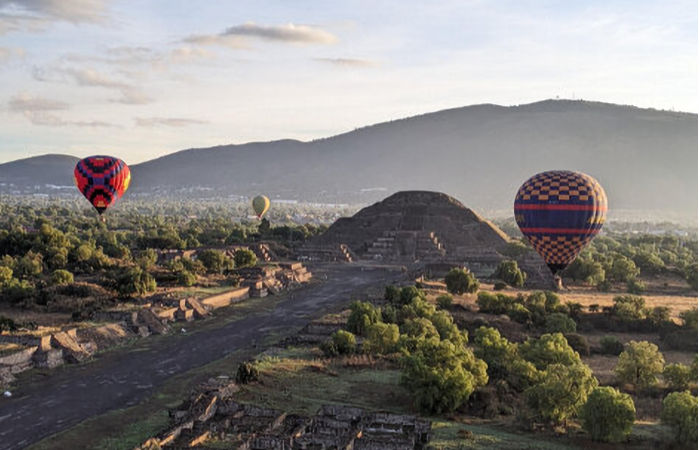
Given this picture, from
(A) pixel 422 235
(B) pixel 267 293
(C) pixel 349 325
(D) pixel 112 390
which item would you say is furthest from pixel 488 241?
(D) pixel 112 390

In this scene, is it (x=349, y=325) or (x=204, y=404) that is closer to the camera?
(x=204, y=404)

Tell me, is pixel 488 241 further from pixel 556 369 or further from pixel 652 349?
pixel 556 369

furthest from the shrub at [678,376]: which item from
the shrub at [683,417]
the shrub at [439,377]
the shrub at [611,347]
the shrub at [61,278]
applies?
the shrub at [61,278]

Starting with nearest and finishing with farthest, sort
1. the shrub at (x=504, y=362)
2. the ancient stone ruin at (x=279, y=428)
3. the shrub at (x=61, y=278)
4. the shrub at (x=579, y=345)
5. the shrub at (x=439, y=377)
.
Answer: the ancient stone ruin at (x=279, y=428)
the shrub at (x=439, y=377)
the shrub at (x=504, y=362)
the shrub at (x=579, y=345)
the shrub at (x=61, y=278)

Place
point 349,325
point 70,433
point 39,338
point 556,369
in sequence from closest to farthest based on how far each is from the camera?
point 70,433
point 556,369
point 39,338
point 349,325

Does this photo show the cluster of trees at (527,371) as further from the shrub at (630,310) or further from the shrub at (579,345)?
the shrub at (630,310)

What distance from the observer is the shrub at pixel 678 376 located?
1387 inches

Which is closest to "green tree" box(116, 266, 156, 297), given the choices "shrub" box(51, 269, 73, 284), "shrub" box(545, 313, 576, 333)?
Answer: "shrub" box(51, 269, 73, 284)

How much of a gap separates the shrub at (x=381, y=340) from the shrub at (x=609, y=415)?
15.7 m

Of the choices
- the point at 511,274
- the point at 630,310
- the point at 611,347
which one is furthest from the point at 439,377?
the point at 511,274

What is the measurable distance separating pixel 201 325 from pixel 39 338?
46.8ft

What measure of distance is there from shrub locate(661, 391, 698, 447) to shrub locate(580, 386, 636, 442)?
1.83 meters

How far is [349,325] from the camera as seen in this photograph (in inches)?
1834

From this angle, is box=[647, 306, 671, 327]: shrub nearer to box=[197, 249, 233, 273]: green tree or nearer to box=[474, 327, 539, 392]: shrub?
box=[474, 327, 539, 392]: shrub
